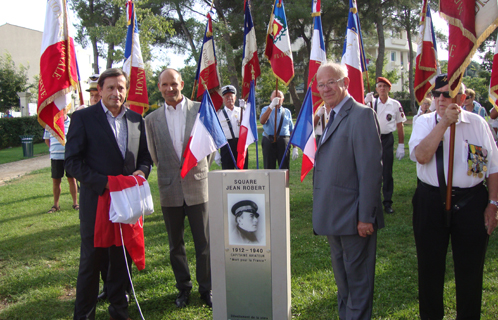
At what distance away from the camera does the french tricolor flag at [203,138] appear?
349cm

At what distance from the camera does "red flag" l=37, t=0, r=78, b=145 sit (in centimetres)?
394

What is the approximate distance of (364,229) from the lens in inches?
110

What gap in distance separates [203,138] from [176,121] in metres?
0.48

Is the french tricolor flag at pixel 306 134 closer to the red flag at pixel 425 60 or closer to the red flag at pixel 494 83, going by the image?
the red flag at pixel 494 83

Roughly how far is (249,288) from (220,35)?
758 inches

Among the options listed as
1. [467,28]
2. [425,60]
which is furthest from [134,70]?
[467,28]

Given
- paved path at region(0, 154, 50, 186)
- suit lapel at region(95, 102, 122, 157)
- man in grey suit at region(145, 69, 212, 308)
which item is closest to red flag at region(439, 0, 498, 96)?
man in grey suit at region(145, 69, 212, 308)

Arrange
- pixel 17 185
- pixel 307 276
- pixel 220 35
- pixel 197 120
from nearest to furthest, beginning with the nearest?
1. pixel 197 120
2. pixel 307 276
3. pixel 17 185
4. pixel 220 35

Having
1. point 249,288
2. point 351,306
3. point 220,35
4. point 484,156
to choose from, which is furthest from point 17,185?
point 220,35

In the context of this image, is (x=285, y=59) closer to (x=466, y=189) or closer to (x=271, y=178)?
(x=271, y=178)

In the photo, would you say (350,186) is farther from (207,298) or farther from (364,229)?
(207,298)

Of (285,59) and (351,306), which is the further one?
(285,59)

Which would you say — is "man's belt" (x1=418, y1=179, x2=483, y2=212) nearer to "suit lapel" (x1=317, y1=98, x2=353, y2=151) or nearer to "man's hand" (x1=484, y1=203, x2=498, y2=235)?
"man's hand" (x1=484, y1=203, x2=498, y2=235)

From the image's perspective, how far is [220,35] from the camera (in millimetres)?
20641
